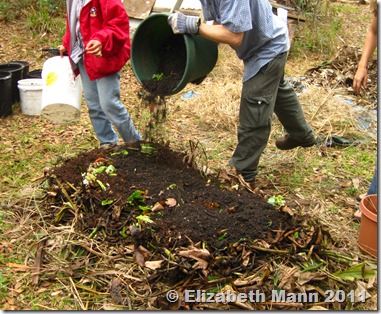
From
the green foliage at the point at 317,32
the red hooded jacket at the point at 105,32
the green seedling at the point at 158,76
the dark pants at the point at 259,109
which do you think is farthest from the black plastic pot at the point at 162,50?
the green foliage at the point at 317,32

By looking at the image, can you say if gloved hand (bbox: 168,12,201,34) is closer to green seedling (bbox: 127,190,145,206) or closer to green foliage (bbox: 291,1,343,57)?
green seedling (bbox: 127,190,145,206)

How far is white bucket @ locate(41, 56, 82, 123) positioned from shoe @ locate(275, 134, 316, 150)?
194 centimetres

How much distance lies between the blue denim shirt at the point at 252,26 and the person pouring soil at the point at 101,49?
79 centimetres

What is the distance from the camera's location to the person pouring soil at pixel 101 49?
13.1ft

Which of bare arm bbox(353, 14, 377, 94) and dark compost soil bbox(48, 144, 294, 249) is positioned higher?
bare arm bbox(353, 14, 377, 94)

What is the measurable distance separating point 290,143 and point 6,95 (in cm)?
334

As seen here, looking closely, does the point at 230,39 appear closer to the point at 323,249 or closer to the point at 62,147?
the point at 323,249

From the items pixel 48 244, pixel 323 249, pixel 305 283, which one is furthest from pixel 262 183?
pixel 48 244

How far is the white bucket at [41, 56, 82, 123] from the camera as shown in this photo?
438 centimetres

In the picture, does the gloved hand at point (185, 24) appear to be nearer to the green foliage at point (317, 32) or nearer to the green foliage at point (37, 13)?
the green foliage at point (317, 32)

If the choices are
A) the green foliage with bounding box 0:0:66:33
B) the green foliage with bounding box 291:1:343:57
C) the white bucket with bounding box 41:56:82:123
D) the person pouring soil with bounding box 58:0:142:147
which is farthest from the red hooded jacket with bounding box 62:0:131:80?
the green foliage with bounding box 291:1:343:57

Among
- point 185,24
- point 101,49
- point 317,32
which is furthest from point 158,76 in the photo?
point 317,32

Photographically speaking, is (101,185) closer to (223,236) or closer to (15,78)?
(223,236)

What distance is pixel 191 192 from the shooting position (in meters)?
3.61
